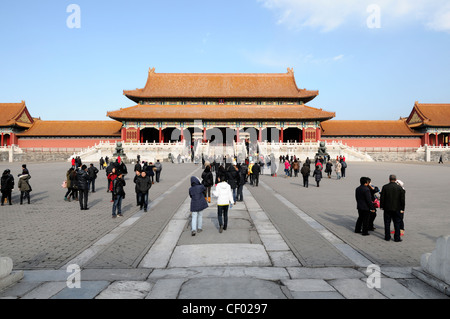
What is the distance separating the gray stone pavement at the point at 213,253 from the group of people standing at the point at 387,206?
0.24 metres

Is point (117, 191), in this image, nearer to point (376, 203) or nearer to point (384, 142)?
point (376, 203)

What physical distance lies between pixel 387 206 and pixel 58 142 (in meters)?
48.4

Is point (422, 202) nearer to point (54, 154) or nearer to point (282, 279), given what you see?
point (282, 279)

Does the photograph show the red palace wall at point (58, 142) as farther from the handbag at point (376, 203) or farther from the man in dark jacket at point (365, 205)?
the man in dark jacket at point (365, 205)

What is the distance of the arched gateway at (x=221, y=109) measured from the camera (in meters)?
44.2

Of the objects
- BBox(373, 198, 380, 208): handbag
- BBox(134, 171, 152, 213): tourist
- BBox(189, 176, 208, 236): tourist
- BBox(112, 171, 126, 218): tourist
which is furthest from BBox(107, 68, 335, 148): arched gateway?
BBox(373, 198, 380, 208): handbag

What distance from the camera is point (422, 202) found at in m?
10.7

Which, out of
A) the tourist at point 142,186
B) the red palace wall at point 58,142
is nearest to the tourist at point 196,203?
A: the tourist at point 142,186

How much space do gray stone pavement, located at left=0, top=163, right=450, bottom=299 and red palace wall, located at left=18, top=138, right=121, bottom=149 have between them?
128 ft

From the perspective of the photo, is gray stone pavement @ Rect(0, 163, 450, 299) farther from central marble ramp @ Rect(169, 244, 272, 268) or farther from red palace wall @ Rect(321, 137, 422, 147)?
red palace wall @ Rect(321, 137, 422, 147)

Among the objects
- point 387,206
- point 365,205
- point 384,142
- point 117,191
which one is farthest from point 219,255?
point 384,142

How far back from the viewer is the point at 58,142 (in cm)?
4631

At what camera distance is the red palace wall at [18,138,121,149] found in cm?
4631
